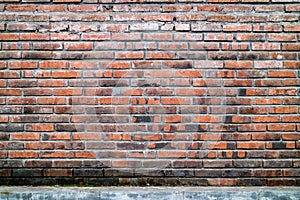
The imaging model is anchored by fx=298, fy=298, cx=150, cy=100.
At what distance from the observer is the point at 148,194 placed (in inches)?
106

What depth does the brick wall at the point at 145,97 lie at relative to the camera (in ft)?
9.15

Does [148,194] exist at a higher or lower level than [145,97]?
lower

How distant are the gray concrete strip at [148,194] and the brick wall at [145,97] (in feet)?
0.36

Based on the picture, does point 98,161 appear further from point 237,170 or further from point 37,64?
point 237,170

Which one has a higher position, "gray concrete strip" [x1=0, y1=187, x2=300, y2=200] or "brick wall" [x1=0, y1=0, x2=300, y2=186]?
"brick wall" [x1=0, y1=0, x2=300, y2=186]

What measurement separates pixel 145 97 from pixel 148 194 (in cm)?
88

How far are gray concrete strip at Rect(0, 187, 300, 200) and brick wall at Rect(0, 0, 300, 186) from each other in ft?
0.36

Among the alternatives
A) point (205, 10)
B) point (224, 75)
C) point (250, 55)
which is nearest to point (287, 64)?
point (250, 55)

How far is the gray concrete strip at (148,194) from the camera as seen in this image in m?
2.70

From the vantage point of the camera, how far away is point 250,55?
110 inches

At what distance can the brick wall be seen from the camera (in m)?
2.79

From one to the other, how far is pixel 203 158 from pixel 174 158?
10.7 inches

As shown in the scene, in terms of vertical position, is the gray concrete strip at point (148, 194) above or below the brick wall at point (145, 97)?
below

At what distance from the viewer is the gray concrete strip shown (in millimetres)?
2701
